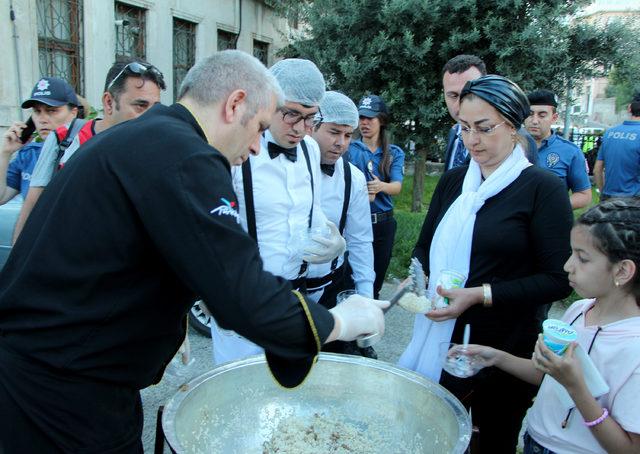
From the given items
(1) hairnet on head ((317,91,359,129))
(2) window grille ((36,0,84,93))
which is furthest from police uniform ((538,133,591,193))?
(2) window grille ((36,0,84,93))

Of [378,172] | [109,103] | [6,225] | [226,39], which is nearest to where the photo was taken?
[109,103]

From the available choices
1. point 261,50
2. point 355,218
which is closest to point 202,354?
point 355,218

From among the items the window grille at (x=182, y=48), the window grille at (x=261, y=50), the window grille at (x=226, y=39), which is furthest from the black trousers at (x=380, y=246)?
the window grille at (x=261, y=50)

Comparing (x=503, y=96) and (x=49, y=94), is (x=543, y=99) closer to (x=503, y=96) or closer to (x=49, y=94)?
(x=503, y=96)

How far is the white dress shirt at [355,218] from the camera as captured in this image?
2.79 m

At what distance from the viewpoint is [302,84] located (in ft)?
7.48

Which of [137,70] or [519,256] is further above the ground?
[137,70]

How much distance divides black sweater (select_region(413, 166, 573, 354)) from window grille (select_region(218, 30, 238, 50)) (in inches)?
391

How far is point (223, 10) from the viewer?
10.7m

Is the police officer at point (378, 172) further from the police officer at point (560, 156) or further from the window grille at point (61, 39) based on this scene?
the window grille at point (61, 39)

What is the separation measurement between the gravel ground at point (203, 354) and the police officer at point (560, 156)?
142 cm

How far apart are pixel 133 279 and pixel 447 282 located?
3.64 ft

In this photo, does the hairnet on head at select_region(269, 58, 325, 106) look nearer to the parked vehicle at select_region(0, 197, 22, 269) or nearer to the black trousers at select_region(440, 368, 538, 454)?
the black trousers at select_region(440, 368, 538, 454)

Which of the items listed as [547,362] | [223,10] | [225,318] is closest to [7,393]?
[225,318]
